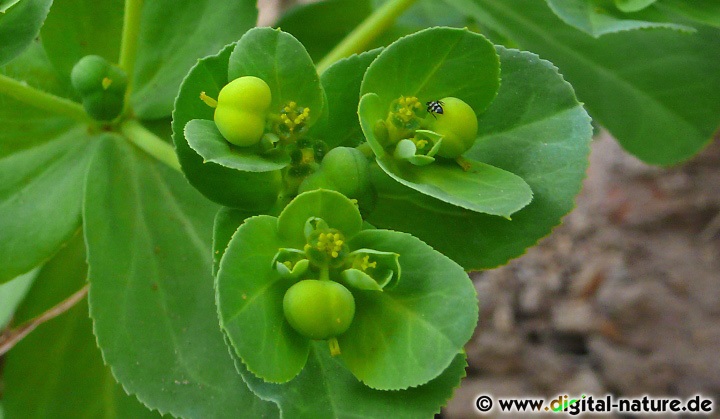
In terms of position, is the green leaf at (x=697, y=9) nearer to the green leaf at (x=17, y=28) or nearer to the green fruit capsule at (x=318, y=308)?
the green fruit capsule at (x=318, y=308)

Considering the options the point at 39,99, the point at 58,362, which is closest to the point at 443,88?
the point at 39,99

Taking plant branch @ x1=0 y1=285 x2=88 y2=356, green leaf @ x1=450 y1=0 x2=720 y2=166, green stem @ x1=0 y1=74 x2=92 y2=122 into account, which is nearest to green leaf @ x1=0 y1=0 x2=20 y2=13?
green stem @ x1=0 y1=74 x2=92 y2=122

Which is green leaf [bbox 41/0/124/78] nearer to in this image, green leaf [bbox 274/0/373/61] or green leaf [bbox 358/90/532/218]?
green leaf [bbox 274/0/373/61]

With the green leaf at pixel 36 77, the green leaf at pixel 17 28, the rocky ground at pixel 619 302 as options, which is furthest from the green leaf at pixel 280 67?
the rocky ground at pixel 619 302

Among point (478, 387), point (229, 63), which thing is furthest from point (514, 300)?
point (229, 63)

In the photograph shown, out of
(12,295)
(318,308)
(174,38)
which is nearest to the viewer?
(318,308)

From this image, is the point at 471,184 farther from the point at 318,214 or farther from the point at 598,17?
the point at 598,17
